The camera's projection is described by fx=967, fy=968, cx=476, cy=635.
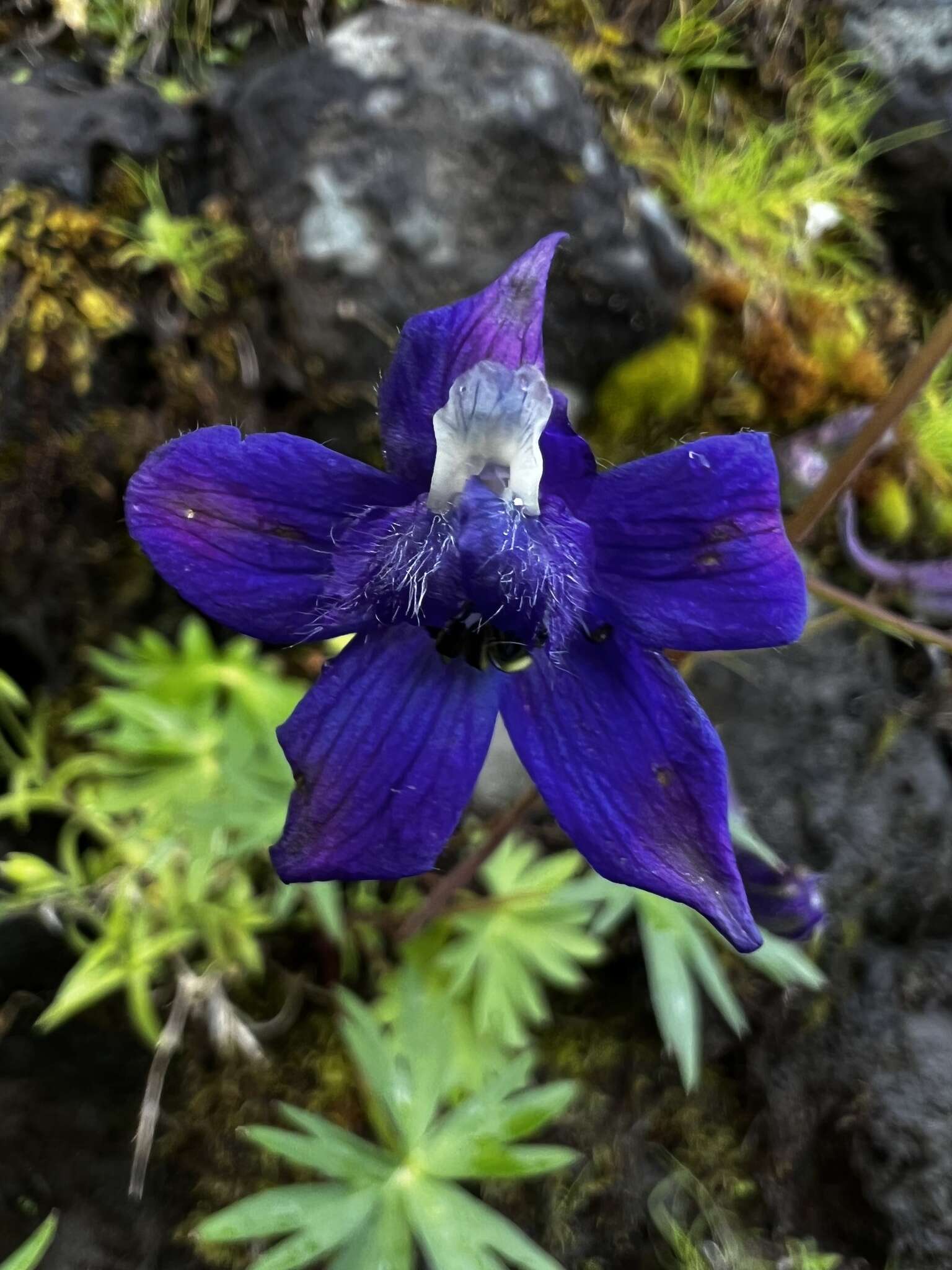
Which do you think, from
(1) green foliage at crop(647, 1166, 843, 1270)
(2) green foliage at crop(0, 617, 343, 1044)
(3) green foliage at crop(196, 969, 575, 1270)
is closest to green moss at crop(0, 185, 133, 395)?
(2) green foliage at crop(0, 617, 343, 1044)

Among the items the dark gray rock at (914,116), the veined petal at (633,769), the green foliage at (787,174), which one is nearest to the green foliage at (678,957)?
the veined petal at (633,769)

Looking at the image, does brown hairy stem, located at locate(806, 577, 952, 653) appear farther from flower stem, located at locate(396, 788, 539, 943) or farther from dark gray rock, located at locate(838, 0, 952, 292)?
dark gray rock, located at locate(838, 0, 952, 292)

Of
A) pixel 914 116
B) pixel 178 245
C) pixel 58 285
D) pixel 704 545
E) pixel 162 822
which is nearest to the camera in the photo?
pixel 704 545

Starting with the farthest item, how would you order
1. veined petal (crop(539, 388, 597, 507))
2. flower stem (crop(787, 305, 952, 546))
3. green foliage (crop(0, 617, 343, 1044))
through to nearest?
green foliage (crop(0, 617, 343, 1044))
flower stem (crop(787, 305, 952, 546))
veined petal (crop(539, 388, 597, 507))

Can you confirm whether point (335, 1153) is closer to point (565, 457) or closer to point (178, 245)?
point (565, 457)

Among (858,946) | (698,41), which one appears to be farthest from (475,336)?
(698,41)
